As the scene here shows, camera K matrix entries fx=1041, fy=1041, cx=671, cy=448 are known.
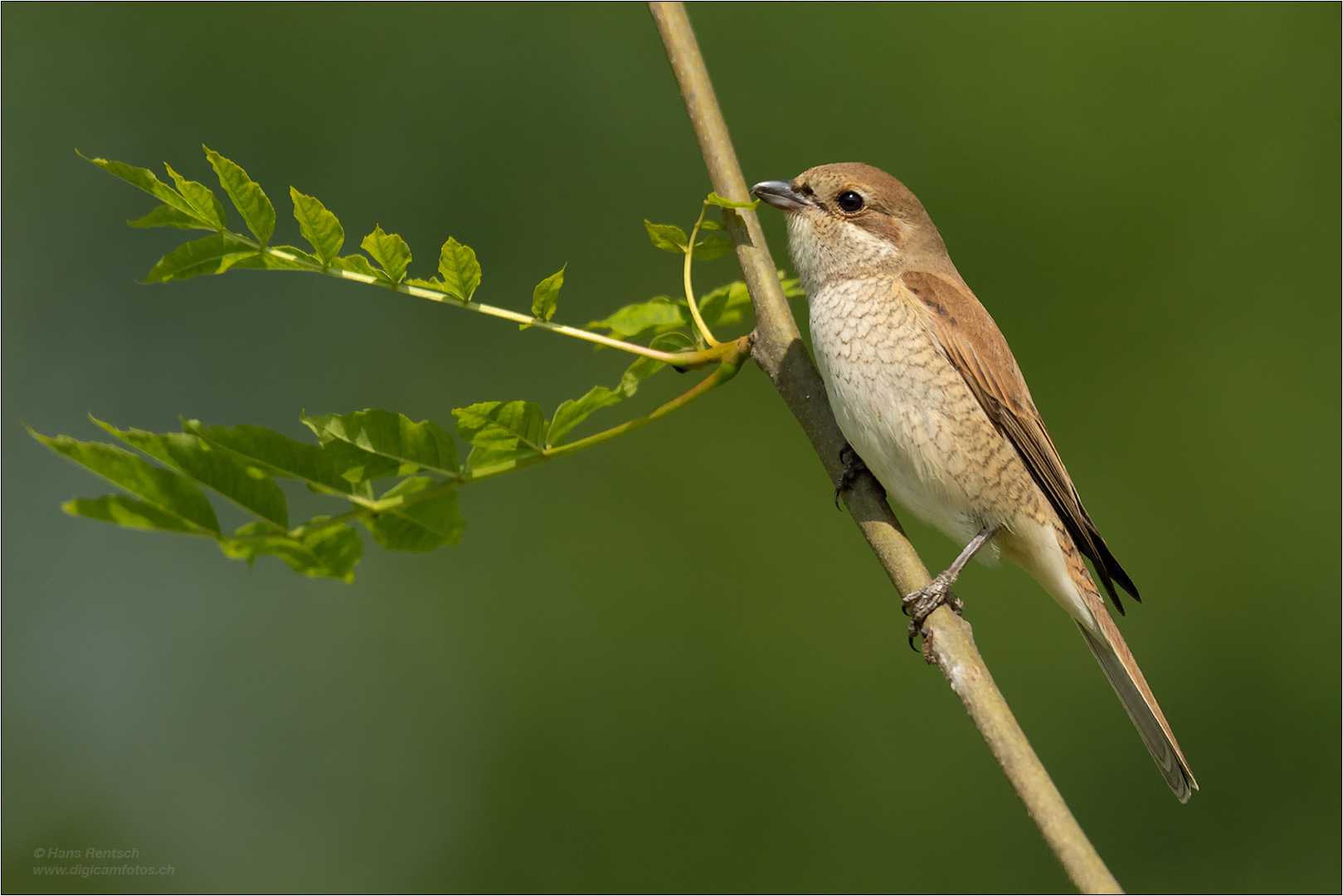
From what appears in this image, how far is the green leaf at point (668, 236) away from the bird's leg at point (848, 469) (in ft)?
2.00

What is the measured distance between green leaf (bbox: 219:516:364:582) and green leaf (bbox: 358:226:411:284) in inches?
19.5

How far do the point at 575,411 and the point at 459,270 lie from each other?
355mm

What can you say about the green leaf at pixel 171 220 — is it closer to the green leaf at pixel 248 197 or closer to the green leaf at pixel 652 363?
the green leaf at pixel 248 197

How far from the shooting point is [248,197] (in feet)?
6.35

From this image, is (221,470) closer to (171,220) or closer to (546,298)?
(171,220)

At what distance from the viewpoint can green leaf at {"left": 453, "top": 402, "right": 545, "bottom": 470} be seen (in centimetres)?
197

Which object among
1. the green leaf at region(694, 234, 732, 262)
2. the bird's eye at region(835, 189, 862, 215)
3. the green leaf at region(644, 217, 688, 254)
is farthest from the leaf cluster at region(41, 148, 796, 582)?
the bird's eye at region(835, 189, 862, 215)

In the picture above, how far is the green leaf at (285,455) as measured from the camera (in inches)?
69.7

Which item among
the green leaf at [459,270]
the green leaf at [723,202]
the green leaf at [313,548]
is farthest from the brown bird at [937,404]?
the green leaf at [313,548]

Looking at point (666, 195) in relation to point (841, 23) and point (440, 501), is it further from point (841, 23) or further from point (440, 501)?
point (440, 501)

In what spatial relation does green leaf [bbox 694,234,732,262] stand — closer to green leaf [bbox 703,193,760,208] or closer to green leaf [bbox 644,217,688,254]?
green leaf [bbox 644,217,688,254]

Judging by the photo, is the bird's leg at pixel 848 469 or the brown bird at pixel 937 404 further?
the brown bird at pixel 937 404

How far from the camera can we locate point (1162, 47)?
6492mm

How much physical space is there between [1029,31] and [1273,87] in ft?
5.12
